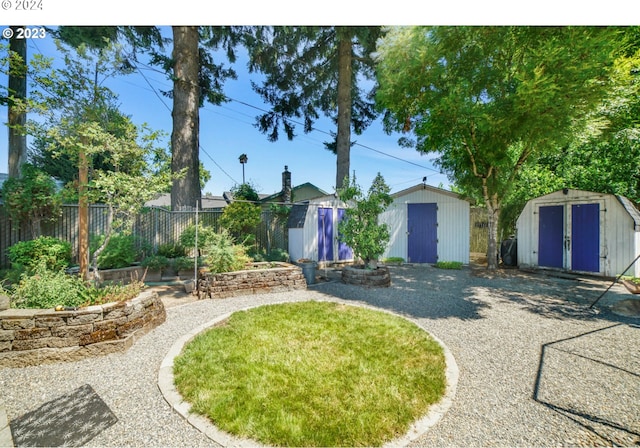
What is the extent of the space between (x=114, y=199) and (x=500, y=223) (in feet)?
44.5

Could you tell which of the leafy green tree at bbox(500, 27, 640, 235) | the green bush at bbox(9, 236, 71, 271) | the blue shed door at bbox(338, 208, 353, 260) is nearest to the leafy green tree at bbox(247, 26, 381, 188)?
the blue shed door at bbox(338, 208, 353, 260)

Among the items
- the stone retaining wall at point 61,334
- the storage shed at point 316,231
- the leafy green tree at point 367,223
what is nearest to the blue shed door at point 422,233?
the storage shed at point 316,231

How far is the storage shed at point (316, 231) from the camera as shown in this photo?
9.25 metres

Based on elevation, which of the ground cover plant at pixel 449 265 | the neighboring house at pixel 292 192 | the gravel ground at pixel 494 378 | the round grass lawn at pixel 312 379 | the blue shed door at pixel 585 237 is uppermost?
the neighboring house at pixel 292 192

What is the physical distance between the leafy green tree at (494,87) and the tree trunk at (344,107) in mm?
2601

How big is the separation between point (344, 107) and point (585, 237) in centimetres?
919

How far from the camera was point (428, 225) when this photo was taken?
1041 centimetres

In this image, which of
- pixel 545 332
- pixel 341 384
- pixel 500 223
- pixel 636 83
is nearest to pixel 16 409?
pixel 341 384

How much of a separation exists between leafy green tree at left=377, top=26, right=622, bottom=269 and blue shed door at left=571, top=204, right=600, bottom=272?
2030mm

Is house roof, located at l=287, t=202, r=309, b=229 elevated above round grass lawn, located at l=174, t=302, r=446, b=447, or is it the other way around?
house roof, located at l=287, t=202, r=309, b=229

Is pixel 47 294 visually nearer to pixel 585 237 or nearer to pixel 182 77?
pixel 182 77

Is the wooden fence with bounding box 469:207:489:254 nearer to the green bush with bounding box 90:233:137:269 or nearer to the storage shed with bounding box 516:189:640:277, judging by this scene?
the storage shed with bounding box 516:189:640:277

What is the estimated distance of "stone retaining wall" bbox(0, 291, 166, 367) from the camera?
9.51 feet

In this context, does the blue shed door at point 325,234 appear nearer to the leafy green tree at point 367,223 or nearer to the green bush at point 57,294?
the leafy green tree at point 367,223
